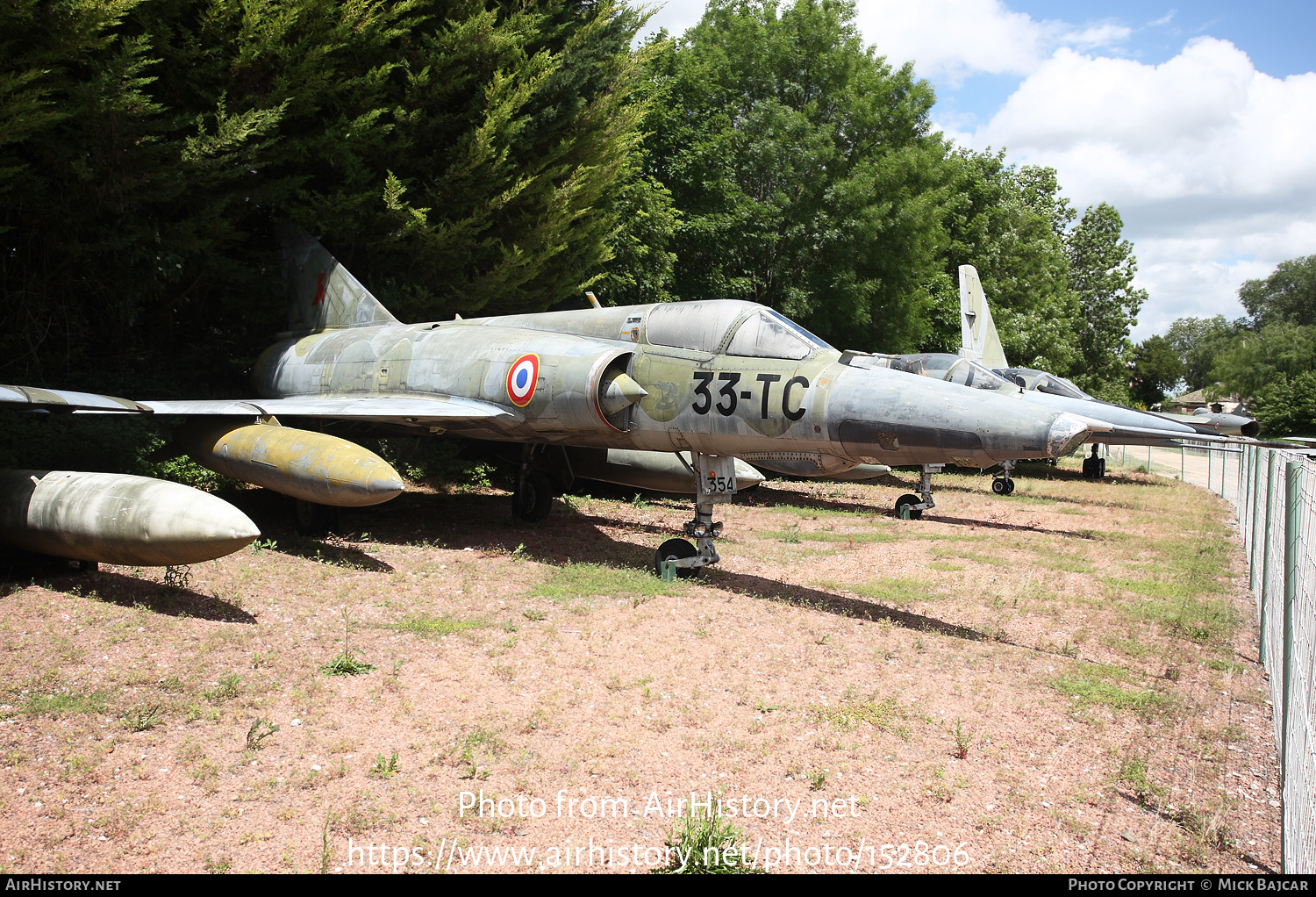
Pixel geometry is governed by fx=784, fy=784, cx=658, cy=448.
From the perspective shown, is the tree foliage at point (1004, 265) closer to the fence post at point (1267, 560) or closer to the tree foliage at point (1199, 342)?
the fence post at point (1267, 560)

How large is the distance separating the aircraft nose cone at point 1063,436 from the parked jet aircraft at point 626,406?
13 millimetres

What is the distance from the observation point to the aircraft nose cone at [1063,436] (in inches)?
250

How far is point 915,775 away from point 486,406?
265 inches

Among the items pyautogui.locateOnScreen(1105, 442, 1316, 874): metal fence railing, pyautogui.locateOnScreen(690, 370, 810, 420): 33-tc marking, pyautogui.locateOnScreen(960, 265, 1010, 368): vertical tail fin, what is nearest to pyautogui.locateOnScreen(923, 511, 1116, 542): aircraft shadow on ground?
pyautogui.locateOnScreen(1105, 442, 1316, 874): metal fence railing

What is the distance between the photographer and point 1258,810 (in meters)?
→ 4.21

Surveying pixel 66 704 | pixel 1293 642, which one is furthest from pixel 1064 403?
pixel 66 704

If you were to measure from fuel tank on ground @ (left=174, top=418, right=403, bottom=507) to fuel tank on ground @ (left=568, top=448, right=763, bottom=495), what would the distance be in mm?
3954

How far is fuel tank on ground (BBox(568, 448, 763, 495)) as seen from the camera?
38.5 ft

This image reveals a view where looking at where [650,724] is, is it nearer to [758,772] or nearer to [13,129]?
[758,772]

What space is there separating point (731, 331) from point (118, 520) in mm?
5900

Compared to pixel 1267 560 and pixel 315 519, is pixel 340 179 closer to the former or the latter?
pixel 315 519

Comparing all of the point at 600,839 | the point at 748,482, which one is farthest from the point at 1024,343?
the point at 600,839

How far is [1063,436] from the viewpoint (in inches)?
250

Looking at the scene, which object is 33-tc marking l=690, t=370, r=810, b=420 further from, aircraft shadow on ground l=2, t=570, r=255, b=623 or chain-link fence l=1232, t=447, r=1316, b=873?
aircraft shadow on ground l=2, t=570, r=255, b=623
